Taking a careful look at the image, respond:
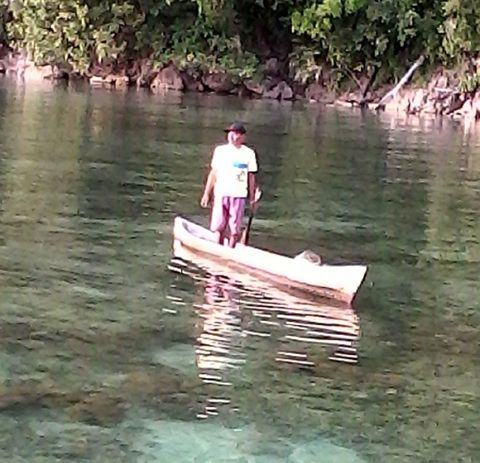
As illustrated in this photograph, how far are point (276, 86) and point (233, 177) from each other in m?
43.5

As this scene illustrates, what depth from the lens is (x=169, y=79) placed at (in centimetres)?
5969

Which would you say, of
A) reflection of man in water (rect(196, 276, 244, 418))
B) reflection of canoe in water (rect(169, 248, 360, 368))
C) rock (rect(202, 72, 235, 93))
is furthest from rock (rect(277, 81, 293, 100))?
reflection of man in water (rect(196, 276, 244, 418))

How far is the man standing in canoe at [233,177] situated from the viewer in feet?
50.1

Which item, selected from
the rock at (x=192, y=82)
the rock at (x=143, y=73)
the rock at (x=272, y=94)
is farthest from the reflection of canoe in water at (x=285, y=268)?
the rock at (x=143, y=73)

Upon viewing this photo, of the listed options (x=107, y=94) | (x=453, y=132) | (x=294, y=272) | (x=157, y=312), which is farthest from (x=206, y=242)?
(x=107, y=94)

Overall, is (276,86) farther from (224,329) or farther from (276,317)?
(224,329)

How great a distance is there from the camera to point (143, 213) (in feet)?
63.5

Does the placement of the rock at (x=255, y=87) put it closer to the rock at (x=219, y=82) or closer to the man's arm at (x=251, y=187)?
the rock at (x=219, y=82)

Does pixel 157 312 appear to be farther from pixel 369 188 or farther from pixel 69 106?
pixel 69 106

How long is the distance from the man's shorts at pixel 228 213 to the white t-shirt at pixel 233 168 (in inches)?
4.0

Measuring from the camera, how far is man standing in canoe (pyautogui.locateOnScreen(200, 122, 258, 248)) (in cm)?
1527

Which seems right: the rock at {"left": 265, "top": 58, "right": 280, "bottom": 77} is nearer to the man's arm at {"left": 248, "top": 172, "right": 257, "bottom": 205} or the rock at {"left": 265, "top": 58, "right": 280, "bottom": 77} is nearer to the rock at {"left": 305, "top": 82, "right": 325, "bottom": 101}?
the rock at {"left": 305, "top": 82, "right": 325, "bottom": 101}

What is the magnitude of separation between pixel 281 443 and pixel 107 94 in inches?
1748

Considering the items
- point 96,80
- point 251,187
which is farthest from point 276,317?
point 96,80
